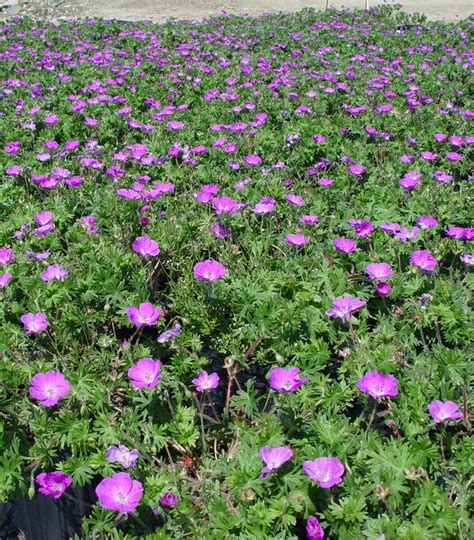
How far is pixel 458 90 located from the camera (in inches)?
234

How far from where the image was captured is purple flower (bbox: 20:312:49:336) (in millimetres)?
2201

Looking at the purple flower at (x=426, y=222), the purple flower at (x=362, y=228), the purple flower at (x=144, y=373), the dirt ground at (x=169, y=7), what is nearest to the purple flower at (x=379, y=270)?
the purple flower at (x=362, y=228)

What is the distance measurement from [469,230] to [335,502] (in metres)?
1.59

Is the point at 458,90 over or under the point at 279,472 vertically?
over

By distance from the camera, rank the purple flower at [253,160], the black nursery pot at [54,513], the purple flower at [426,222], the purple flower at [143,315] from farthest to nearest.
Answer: the purple flower at [253,160]
the purple flower at [426,222]
the purple flower at [143,315]
the black nursery pot at [54,513]

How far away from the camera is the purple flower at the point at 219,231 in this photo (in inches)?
114

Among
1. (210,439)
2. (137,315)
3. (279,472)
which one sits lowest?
(210,439)

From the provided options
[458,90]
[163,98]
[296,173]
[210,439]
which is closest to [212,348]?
[210,439]

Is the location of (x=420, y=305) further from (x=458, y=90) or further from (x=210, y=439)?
(x=458, y=90)

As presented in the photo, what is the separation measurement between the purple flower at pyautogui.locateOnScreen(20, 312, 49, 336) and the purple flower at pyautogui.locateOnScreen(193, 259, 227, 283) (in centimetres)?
60

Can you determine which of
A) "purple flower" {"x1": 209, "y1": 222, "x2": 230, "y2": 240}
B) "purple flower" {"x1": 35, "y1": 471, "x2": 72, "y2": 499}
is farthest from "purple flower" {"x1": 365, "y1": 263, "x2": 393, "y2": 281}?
"purple flower" {"x1": 35, "y1": 471, "x2": 72, "y2": 499}

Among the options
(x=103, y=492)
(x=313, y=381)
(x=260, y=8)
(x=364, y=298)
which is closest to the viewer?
(x=103, y=492)

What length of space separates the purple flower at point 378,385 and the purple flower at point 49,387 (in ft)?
3.20

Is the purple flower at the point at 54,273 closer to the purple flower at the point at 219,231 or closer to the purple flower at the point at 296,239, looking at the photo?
the purple flower at the point at 219,231
